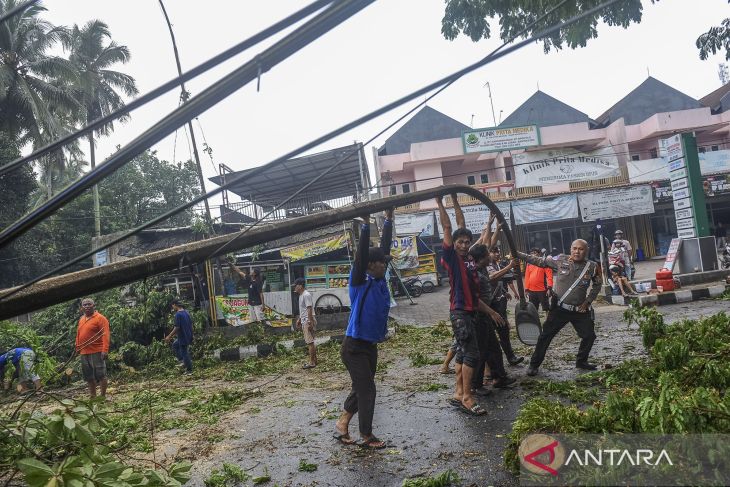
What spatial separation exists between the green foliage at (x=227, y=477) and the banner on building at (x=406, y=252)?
18.2 metres

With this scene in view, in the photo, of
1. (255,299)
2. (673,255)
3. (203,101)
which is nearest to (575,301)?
(203,101)

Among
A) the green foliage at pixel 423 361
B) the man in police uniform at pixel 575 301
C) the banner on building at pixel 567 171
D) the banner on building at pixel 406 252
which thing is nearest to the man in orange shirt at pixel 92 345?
the green foliage at pixel 423 361

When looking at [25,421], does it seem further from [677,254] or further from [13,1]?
[13,1]

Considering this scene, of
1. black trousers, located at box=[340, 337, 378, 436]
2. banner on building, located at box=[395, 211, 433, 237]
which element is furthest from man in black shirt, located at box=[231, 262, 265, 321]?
banner on building, located at box=[395, 211, 433, 237]

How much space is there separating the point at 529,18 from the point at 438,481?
6784mm

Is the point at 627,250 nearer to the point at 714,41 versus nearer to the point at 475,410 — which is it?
the point at 714,41

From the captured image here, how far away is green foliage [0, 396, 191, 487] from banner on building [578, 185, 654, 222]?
26.5 metres

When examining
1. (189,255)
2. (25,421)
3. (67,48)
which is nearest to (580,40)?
(189,255)

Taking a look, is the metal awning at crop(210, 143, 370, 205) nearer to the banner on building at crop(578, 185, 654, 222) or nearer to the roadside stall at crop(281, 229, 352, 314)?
the roadside stall at crop(281, 229, 352, 314)

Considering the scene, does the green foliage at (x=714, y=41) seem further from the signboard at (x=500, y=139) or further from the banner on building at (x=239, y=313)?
the signboard at (x=500, y=139)

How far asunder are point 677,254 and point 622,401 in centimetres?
1380

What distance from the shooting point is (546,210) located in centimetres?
2612

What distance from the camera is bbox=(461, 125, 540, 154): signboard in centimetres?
2755

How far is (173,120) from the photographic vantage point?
7.22ft
